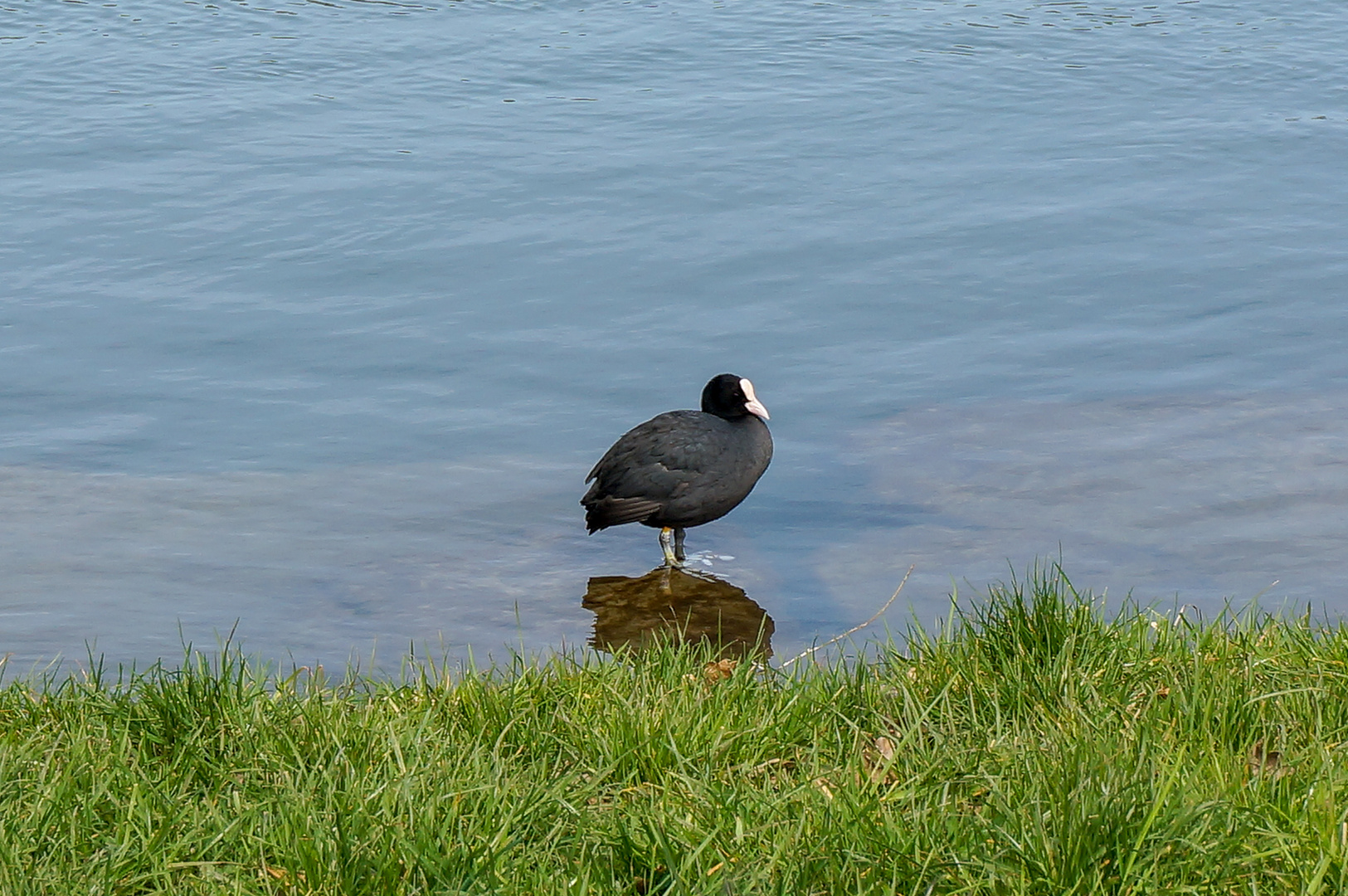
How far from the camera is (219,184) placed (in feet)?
48.4

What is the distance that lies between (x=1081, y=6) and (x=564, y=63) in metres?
7.66

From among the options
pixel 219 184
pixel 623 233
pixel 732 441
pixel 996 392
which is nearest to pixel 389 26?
pixel 219 184

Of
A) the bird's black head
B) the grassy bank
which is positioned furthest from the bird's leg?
the grassy bank

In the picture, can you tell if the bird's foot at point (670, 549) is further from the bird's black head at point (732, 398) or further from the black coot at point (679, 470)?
the bird's black head at point (732, 398)

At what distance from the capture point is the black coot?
7918 millimetres

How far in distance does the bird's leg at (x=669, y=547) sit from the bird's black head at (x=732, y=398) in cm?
70

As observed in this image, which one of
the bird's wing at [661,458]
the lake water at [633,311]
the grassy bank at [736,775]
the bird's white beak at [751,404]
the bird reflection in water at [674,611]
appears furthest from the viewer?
the bird's white beak at [751,404]

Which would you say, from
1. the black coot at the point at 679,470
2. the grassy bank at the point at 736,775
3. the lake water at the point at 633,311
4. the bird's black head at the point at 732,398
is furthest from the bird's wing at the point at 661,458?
the grassy bank at the point at 736,775

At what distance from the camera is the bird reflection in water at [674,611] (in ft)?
24.7

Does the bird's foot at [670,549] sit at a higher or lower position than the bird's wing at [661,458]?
lower

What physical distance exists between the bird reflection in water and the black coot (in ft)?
0.87

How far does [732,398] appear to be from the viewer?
8.41 metres

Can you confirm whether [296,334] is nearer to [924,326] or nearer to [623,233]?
[623,233]

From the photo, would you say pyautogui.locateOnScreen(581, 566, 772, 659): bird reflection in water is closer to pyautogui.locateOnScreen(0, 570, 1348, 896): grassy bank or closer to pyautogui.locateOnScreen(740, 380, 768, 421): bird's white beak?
pyautogui.locateOnScreen(740, 380, 768, 421): bird's white beak
